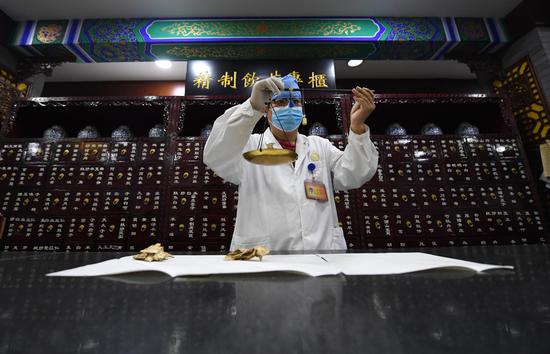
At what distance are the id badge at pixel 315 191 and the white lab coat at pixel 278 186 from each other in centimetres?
3

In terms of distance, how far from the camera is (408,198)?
2514mm

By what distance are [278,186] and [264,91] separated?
1.80 ft

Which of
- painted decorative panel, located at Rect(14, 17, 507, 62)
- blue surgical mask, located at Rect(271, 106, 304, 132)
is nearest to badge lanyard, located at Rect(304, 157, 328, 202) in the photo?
blue surgical mask, located at Rect(271, 106, 304, 132)

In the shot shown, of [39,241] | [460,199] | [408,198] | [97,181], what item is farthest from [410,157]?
[39,241]

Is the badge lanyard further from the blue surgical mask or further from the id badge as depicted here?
the blue surgical mask

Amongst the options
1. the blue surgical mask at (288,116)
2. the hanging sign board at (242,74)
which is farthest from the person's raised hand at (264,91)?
the hanging sign board at (242,74)

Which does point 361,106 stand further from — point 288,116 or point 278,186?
point 278,186

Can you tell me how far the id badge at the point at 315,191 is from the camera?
4.90ft

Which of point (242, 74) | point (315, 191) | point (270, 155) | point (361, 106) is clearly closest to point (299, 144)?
point (315, 191)

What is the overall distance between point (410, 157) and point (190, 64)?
2699 millimetres

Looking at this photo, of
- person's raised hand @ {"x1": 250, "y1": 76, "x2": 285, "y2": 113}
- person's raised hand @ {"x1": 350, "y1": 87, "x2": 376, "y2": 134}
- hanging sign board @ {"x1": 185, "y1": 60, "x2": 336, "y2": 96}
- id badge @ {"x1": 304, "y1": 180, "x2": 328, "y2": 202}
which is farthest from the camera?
hanging sign board @ {"x1": 185, "y1": 60, "x2": 336, "y2": 96}

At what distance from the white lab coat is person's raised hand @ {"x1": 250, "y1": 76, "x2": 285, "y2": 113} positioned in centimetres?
4

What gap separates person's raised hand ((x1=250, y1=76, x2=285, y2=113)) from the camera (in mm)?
1154

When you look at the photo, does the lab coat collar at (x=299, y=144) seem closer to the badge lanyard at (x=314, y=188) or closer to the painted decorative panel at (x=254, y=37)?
the badge lanyard at (x=314, y=188)
